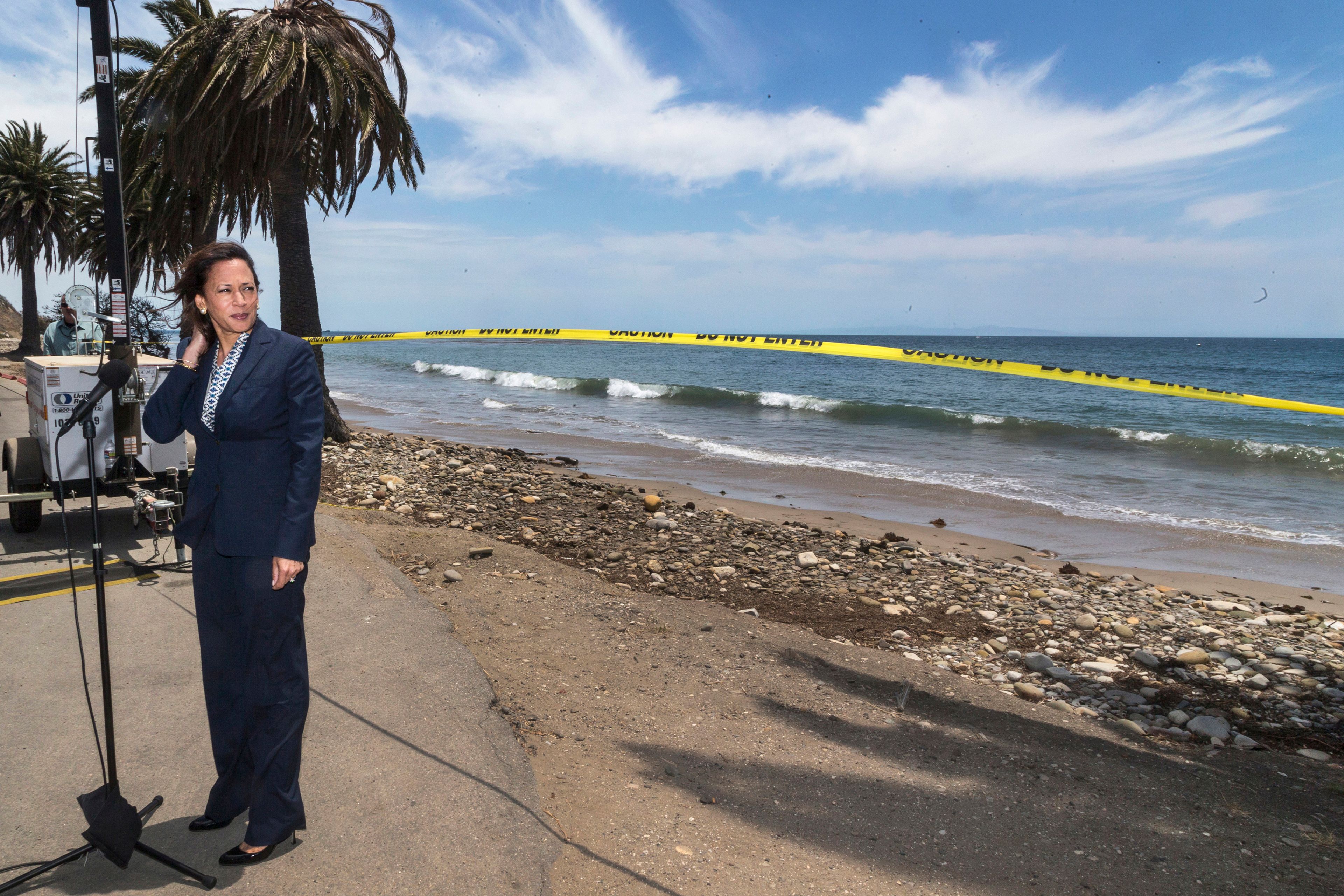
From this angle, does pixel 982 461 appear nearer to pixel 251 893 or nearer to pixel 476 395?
pixel 251 893

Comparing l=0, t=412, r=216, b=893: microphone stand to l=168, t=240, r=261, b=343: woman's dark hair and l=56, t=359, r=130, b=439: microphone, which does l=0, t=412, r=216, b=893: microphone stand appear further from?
l=168, t=240, r=261, b=343: woman's dark hair

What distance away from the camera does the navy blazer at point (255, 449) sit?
100 inches

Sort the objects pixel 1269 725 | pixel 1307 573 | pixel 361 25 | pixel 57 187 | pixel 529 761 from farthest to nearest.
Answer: pixel 57 187, pixel 361 25, pixel 1307 573, pixel 1269 725, pixel 529 761

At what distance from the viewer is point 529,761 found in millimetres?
3447

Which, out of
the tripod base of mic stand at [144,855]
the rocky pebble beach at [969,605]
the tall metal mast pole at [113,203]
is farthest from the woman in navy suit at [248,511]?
the tall metal mast pole at [113,203]

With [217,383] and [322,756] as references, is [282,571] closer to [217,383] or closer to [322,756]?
[217,383]

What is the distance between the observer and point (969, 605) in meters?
6.73

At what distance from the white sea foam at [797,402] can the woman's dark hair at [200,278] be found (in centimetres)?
2578

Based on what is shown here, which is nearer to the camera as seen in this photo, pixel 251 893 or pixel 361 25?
pixel 251 893

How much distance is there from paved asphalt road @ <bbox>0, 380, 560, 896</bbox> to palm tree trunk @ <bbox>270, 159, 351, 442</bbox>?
7441 mm

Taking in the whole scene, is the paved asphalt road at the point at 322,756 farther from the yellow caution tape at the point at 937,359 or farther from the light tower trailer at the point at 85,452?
the yellow caution tape at the point at 937,359

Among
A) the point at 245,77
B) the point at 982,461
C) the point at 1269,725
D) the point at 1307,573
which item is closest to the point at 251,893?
the point at 1269,725

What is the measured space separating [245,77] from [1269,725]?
12999 millimetres

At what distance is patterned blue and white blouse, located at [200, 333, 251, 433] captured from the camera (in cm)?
260
